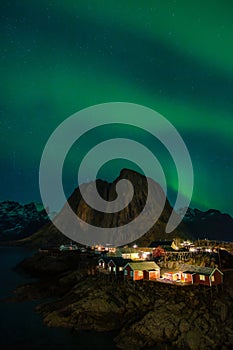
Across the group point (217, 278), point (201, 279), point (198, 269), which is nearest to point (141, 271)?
point (198, 269)

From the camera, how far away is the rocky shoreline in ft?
103

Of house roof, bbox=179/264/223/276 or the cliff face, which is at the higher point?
the cliff face

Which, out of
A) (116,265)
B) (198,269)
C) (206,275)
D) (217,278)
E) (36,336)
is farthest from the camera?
(116,265)

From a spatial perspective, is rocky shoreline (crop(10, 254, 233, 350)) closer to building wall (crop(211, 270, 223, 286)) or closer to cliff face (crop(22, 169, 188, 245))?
building wall (crop(211, 270, 223, 286))

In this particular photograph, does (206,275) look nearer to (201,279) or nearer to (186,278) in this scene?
(201,279)

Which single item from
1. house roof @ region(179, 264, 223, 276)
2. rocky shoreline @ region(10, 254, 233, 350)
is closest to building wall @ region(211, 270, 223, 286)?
house roof @ region(179, 264, 223, 276)

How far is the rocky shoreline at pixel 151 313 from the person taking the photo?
31.3m

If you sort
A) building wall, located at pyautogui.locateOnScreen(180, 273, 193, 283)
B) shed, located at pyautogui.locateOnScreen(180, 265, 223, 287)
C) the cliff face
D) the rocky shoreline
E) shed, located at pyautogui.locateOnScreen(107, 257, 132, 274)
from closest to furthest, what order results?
the rocky shoreline < shed, located at pyautogui.locateOnScreen(180, 265, 223, 287) < building wall, located at pyautogui.locateOnScreen(180, 273, 193, 283) < shed, located at pyautogui.locateOnScreen(107, 257, 132, 274) < the cliff face

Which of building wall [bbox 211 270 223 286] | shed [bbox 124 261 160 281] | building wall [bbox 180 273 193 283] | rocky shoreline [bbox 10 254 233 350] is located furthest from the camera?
shed [bbox 124 261 160 281]

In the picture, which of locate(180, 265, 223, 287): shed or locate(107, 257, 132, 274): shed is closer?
locate(180, 265, 223, 287): shed

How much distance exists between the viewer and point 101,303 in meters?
39.2

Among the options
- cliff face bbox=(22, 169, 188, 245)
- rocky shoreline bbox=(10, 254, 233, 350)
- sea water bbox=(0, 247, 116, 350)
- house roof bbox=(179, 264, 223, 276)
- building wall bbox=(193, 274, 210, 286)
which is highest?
→ cliff face bbox=(22, 169, 188, 245)

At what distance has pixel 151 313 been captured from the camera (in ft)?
116

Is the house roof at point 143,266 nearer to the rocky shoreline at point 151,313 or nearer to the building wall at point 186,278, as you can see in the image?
the rocky shoreline at point 151,313
